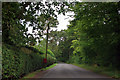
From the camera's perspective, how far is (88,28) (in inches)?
679

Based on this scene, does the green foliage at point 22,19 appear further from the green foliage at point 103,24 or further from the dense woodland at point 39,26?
the green foliage at point 103,24

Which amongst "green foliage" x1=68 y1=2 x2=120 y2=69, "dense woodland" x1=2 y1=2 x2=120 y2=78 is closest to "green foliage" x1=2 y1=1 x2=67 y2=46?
"dense woodland" x1=2 y1=2 x2=120 y2=78

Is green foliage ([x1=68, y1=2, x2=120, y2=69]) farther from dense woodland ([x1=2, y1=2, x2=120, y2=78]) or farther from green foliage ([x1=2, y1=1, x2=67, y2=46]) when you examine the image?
green foliage ([x1=2, y1=1, x2=67, y2=46])

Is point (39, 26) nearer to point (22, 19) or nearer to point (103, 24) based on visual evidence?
point (22, 19)

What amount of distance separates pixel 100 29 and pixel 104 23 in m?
1.25

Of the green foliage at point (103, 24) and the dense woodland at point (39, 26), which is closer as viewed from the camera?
the dense woodland at point (39, 26)

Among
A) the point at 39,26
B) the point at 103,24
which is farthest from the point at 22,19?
the point at 103,24

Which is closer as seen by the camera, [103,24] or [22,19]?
[22,19]

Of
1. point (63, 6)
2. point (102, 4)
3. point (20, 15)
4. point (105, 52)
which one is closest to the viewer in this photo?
point (20, 15)

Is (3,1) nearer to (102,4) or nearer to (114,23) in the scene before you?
(102,4)

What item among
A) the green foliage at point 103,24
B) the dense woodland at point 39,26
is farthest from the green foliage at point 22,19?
the green foliage at point 103,24

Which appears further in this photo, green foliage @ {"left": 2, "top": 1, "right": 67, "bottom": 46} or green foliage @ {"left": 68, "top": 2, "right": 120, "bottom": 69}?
green foliage @ {"left": 68, "top": 2, "right": 120, "bottom": 69}

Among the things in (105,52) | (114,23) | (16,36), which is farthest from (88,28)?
(16,36)

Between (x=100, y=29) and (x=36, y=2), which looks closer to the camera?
(x=36, y=2)
